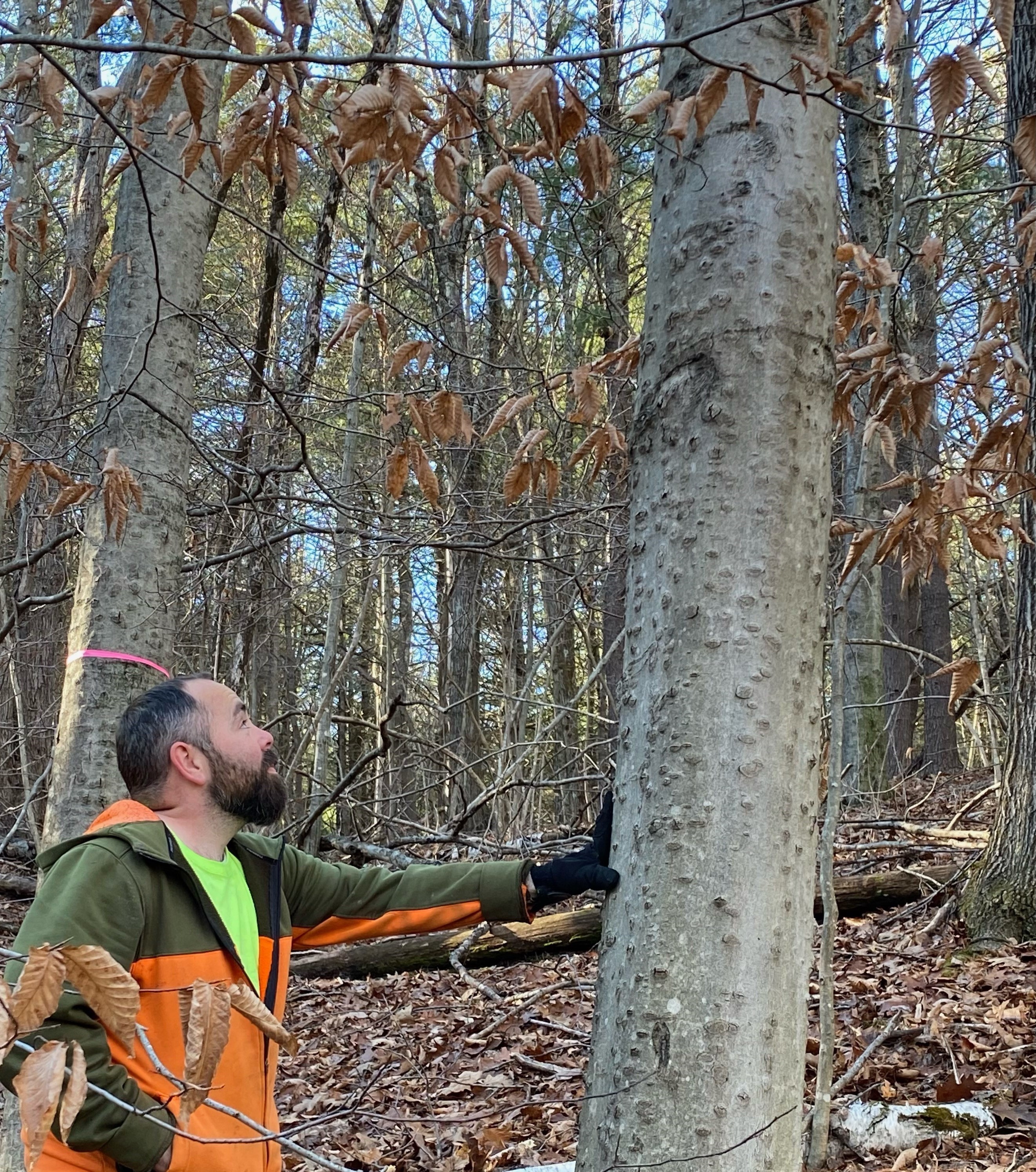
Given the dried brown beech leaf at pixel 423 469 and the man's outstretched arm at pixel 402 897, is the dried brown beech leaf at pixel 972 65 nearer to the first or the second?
the man's outstretched arm at pixel 402 897

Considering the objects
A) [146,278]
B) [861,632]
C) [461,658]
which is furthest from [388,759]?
[146,278]

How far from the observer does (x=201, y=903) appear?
237cm

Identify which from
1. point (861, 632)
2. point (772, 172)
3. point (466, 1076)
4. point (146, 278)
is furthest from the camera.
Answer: point (861, 632)

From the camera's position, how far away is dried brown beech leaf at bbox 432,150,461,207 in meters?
2.47

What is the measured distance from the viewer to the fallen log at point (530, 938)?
5156 millimetres

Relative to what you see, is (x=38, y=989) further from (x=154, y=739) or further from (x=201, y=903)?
(x=154, y=739)

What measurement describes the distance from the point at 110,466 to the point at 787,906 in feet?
8.08

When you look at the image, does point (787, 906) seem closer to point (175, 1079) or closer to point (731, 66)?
point (175, 1079)

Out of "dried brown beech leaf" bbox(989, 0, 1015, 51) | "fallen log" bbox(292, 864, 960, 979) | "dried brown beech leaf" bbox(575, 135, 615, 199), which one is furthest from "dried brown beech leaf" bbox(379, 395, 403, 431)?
"fallen log" bbox(292, 864, 960, 979)

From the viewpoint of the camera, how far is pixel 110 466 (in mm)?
3203

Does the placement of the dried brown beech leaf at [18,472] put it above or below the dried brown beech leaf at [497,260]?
below

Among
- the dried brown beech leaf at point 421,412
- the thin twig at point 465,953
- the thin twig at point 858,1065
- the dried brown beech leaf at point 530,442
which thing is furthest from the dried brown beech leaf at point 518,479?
the thin twig at point 465,953

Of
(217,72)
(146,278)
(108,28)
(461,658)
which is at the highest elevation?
(108,28)

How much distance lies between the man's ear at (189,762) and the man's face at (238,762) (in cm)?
2
